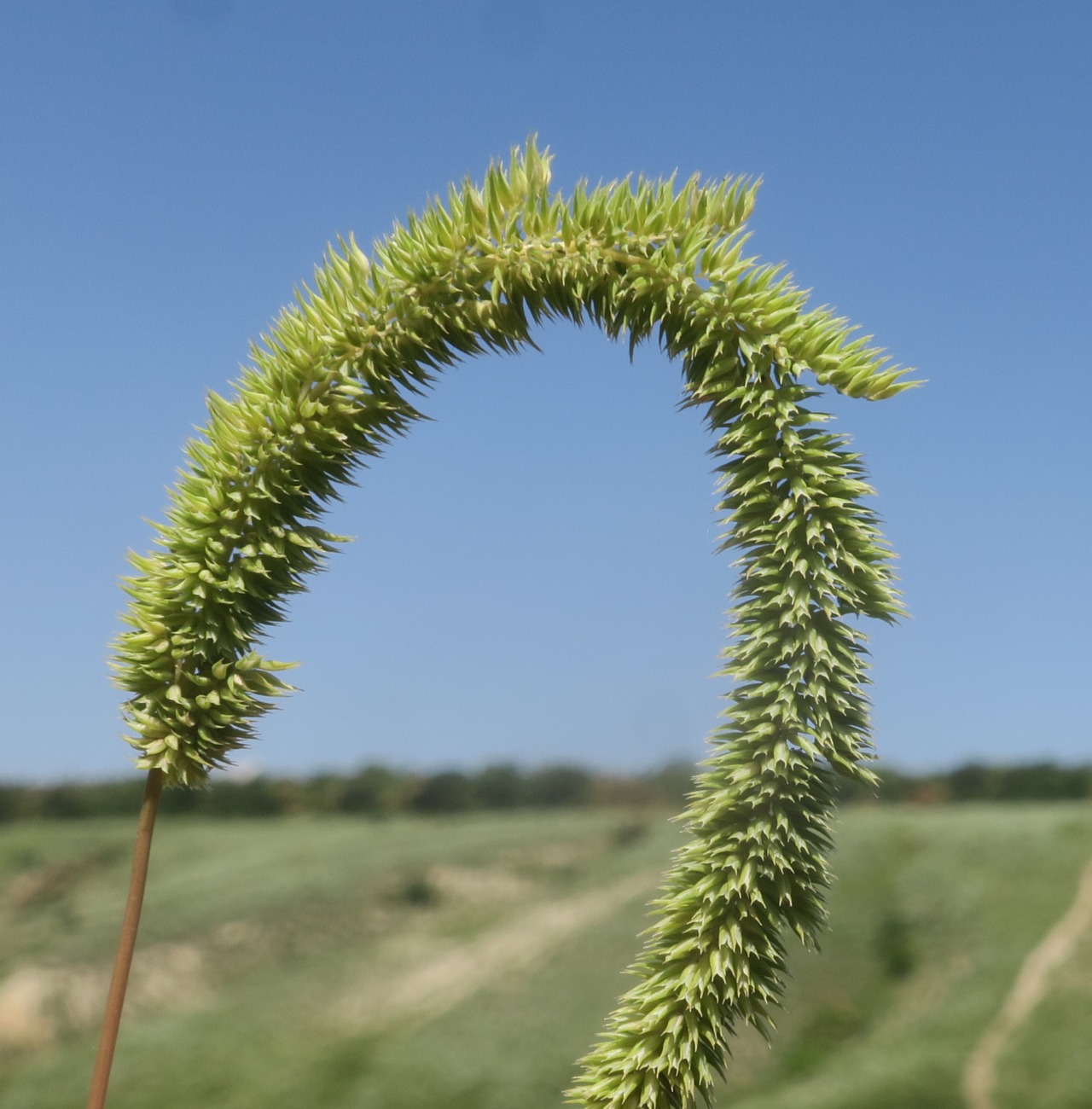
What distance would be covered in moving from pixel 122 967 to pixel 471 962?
19.7m

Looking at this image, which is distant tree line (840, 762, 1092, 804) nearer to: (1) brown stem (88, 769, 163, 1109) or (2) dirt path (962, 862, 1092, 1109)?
(2) dirt path (962, 862, 1092, 1109)

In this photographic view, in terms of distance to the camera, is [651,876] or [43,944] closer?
[43,944]

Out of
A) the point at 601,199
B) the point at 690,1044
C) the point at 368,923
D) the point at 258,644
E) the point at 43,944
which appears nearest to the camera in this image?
the point at 690,1044

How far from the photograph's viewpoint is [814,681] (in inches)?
104

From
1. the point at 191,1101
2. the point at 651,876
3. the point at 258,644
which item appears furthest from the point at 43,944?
the point at 258,644

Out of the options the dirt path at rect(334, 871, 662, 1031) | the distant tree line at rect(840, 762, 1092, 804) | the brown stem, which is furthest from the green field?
the brown stem

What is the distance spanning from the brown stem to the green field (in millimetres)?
14456

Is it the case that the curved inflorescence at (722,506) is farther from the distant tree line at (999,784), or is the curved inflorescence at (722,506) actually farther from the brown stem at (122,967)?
the distant tree line at (999,784)

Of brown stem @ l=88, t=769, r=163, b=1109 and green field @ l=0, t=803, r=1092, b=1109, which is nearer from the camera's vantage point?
brown stem @ l=88, t=769, r=163, b=1109

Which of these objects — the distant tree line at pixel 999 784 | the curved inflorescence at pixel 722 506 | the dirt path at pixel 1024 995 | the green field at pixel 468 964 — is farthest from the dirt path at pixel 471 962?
the curved inflorescence at pixel 722 506

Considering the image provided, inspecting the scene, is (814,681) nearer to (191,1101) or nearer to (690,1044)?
(690,1044)

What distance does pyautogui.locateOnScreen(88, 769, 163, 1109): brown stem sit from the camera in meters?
2.71

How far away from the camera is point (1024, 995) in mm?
19531

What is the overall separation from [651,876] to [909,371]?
21.8m
